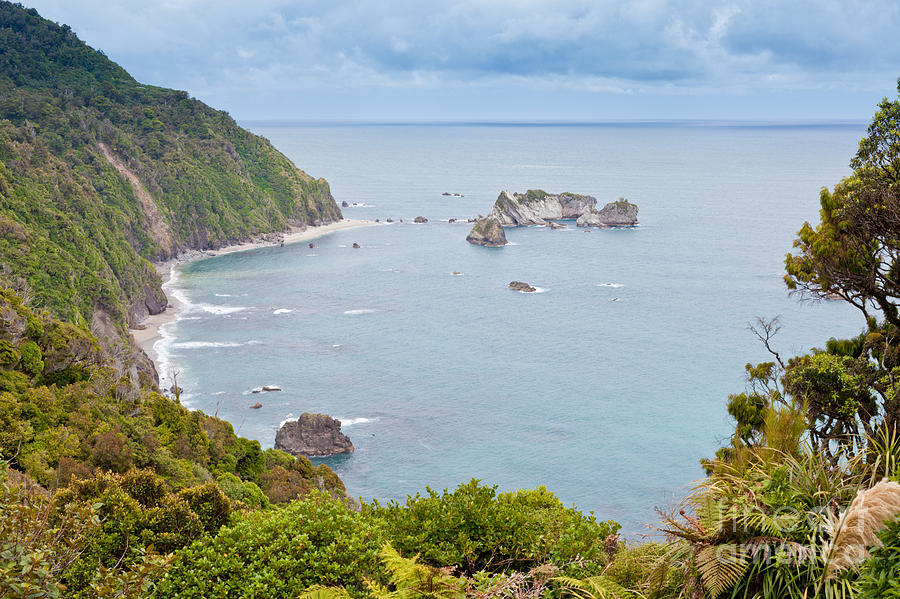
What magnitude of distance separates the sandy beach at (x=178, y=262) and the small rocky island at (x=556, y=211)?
1173 inches

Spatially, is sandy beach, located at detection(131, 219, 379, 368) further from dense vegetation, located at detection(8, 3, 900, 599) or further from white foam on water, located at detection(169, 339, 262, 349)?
dense vegetation, located at detection(8, 3, 900, 599)

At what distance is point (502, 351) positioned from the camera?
80.1 metres

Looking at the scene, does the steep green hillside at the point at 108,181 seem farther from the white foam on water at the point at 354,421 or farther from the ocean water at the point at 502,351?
the white foam on water at the point at 354,421

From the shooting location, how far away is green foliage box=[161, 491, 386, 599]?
10531mm

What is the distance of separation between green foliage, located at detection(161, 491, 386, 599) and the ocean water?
20521 millimetres

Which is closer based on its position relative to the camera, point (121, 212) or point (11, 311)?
point (11, 311)

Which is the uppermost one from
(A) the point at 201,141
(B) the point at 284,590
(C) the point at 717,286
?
(A) the point at 201,141

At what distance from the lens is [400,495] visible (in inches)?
1973

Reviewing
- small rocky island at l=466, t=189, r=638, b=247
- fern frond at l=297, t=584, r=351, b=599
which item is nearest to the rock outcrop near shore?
small rocky island at l=466, t=189, r=638, b=247

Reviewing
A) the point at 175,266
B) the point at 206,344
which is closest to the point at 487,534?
the point at 206,344

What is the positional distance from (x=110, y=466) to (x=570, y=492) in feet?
109

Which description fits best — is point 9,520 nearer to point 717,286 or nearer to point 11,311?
point 11,311

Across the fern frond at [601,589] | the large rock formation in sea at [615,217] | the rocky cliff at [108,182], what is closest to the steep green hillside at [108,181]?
the rocky cliff at [108,182]

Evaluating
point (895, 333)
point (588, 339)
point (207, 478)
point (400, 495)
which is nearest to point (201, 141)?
point (588, 339)
